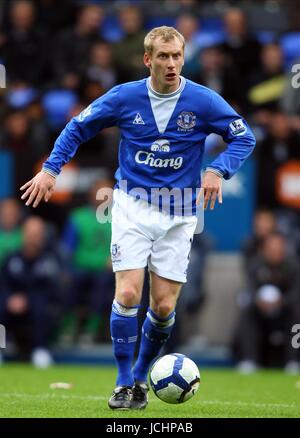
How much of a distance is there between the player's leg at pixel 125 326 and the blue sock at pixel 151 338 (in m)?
0.30

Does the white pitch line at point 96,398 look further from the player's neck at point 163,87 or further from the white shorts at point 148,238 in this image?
the player's neck at point 163,87

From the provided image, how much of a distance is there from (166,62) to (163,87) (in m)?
0.21

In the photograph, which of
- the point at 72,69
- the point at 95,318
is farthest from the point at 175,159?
the point at 72,69

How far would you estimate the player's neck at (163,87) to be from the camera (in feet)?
25.8

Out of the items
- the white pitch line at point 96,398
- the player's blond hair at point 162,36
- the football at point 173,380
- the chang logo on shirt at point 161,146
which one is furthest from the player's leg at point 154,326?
the player's blond hair at point 162,36

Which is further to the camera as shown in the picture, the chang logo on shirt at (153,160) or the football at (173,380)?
the chang logo on shirt at (153,160)

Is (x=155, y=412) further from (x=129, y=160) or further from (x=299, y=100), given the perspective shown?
(x=299, y=100)

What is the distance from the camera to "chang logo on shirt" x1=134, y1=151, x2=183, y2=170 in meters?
7.87

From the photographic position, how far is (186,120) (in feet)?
26.0

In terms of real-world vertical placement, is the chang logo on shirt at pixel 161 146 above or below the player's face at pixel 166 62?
below

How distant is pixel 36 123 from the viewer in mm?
14414

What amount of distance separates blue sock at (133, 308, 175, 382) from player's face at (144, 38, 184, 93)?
65.4 inches

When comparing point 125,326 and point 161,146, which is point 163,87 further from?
point 125,326

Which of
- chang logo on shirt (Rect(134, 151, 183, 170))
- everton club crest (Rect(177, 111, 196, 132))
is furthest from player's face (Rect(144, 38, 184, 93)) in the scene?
chang logo on shirt (Rect(134, 151, 183, 170))
